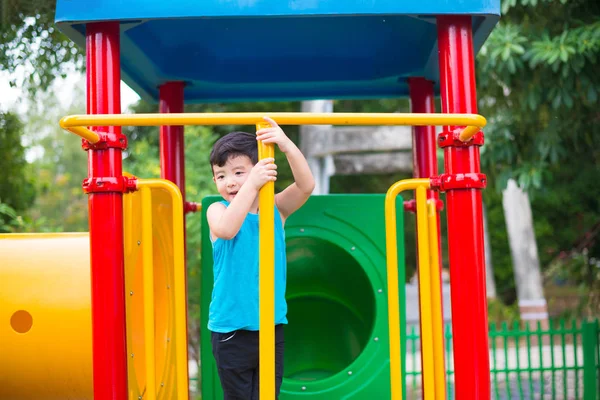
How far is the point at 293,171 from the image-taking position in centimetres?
239

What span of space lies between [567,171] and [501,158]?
1.00 m

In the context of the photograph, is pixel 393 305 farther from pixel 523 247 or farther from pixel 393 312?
pixel 523 247

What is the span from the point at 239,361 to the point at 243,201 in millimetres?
587

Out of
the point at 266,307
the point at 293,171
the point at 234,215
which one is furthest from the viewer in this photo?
the point at 293,171

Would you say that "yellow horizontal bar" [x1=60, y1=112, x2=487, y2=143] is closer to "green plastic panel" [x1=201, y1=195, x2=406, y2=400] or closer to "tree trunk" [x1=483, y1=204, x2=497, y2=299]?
"green plastic panel" [x1=201, y1=195, x2=406, y2=400]

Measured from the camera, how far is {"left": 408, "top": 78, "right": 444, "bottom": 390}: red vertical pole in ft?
12.4

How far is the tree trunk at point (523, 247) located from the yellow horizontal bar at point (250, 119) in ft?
38.0

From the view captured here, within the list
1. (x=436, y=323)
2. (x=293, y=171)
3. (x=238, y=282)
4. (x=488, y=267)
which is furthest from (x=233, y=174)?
(x=488, y=267)

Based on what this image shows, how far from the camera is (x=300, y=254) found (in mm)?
3613

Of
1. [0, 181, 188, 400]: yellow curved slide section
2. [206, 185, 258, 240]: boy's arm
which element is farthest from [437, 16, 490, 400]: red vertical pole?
[0, 181, 188, 400]: yellow curved slide section

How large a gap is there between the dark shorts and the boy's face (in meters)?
0.48

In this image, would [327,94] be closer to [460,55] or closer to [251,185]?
[460,55]

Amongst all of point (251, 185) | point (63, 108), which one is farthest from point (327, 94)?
point (63, 108)

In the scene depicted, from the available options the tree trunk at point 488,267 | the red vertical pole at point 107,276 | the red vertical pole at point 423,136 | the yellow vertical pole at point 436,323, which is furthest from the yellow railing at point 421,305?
the tree trunk at point 488,267
